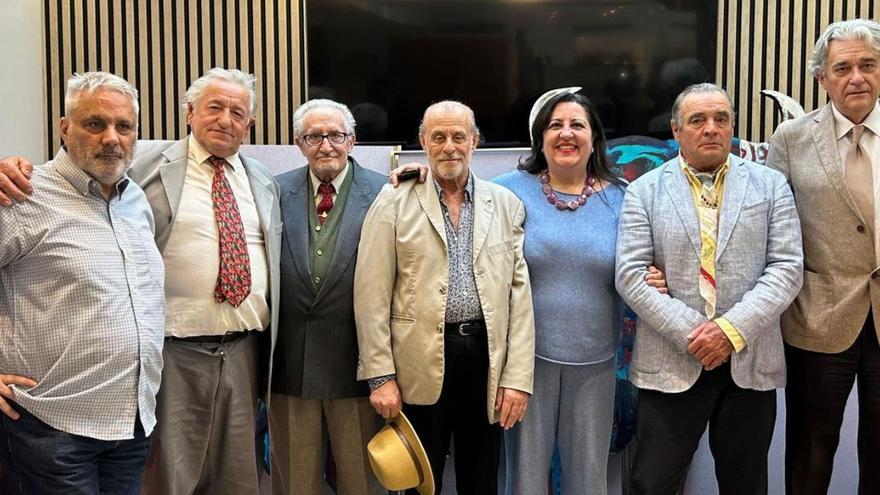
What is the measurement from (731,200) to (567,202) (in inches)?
22.2

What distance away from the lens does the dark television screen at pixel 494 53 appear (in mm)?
5316

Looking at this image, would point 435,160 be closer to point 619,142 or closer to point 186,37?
point 619,142

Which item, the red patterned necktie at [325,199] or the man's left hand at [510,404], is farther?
the red patterned necktie at [325,199]

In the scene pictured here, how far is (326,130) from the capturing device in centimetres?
266

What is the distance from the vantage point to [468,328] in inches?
97.5

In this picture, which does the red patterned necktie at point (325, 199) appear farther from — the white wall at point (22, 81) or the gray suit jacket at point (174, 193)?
the white wall at point (22, 81)

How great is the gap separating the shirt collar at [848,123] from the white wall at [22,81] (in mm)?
4942

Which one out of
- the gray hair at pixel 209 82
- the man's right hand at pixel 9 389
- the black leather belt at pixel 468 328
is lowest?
the man's right hand at pixel 9 389

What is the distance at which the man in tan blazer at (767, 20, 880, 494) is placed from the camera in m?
2.42

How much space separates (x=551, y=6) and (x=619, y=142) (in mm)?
1974

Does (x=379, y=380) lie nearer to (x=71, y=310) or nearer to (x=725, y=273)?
(x=71, y=310)

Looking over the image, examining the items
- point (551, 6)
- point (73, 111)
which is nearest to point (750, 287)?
point (73, 111)

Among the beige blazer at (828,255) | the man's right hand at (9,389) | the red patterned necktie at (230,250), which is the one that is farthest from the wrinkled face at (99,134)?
the beige blazer at (828,255)

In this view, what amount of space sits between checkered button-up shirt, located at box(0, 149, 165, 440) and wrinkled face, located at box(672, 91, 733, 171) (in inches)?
74.3
